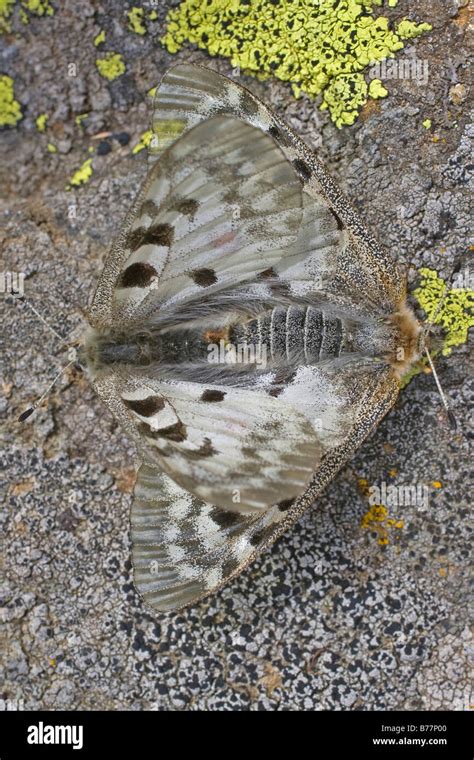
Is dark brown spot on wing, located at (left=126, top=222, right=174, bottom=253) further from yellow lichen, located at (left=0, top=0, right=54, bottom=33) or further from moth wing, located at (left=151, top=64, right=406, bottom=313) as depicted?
yellow lichen, located at (left=0, top=0, right=54, bottom=33)

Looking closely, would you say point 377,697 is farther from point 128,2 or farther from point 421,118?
point 128,2

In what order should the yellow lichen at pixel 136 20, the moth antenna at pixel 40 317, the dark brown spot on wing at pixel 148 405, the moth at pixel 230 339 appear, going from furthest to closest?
the yellow lichen at pixel 136 20
the moth antenna at pixel 40 317
the dark brown spot on wing at pixel 148 405
the moth at pixel 230 339

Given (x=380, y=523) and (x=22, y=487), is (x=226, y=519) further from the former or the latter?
(x=22, y=487)

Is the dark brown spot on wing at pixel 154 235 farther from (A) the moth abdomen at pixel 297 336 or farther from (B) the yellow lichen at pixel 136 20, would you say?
(B) the yellow lichen at pixel 136 20

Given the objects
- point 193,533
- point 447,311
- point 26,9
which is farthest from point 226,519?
point 26,9

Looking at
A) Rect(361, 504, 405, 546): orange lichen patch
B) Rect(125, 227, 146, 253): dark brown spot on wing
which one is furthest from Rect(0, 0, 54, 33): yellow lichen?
Rect(361, 504, 405, 546): orange lichen patch

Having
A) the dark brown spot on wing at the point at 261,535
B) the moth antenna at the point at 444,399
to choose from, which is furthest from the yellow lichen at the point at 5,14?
the dark brown spot on wing at the point at 261,535
